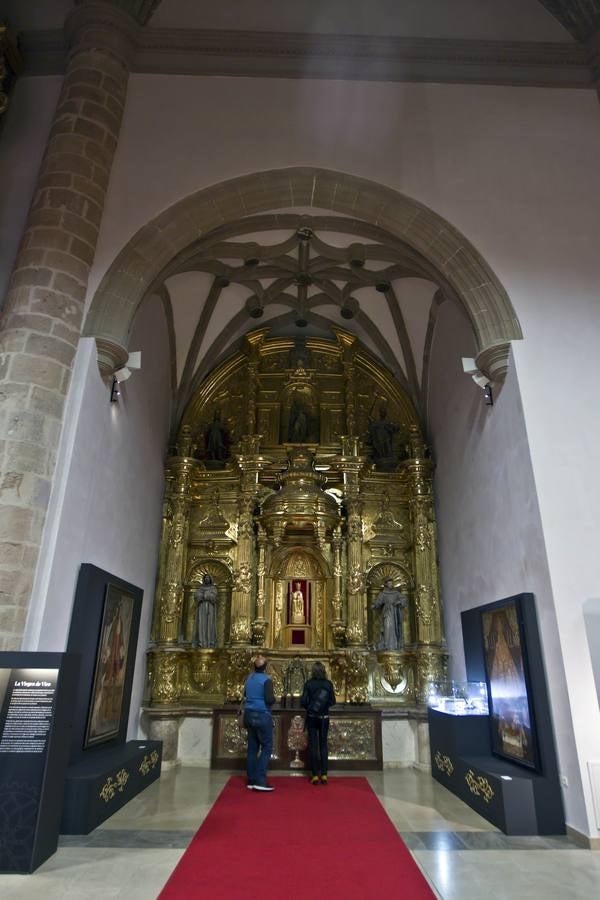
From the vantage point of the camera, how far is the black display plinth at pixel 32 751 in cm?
440

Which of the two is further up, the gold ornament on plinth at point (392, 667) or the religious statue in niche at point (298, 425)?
the religious statue in niche at point (298, 425)

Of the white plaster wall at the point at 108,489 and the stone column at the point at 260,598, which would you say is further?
the stone column at the point at 260,598

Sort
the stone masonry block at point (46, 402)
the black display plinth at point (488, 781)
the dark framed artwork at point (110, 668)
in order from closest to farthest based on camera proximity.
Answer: the black display plinth at point (488, 781), the stone masonry block at point (46, 402), the dark framed artwork at point (110, 668)

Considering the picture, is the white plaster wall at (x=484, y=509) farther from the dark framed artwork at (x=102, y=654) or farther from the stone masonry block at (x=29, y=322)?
the stone masonry block at (x=29, y=322)

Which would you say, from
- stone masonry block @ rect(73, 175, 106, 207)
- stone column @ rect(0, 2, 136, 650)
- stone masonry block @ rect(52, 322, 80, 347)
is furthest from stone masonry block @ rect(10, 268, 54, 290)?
stone masonry block @ rect(73, 175, 106, 207)

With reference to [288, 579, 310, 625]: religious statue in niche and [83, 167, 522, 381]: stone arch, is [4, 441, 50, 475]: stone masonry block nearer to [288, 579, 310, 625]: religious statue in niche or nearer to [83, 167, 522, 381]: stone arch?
[83, 167, 522, 381]: stone arch

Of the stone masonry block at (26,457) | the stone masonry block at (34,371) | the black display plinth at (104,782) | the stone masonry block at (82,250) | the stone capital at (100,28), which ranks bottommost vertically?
the black display plinth at (104,782)

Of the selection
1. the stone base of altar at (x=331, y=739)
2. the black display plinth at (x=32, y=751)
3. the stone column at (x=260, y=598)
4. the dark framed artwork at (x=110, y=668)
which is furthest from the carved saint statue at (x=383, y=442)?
the black display plinth at (x=32, y=751)

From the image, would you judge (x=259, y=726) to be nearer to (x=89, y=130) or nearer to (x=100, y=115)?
(x=89, y=130)

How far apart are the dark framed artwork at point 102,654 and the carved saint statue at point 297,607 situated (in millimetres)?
3177

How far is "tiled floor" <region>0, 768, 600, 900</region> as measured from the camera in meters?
4.10

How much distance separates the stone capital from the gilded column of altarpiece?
5533 mm

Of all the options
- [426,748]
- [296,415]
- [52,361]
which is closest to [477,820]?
[426,748]

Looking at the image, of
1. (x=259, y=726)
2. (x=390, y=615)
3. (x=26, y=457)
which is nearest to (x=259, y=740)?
(x=259, y=726)
